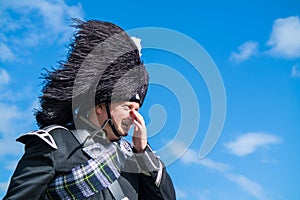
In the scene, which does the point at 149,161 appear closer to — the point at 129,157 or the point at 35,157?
the point at 129,157

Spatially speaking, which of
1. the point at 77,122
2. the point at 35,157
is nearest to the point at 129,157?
the point at 77,122

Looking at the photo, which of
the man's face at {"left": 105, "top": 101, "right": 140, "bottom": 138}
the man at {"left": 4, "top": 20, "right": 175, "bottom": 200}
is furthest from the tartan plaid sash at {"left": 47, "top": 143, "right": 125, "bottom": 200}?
the man's face at {"left": 105, "top": 101, "right": 140, "bottom": 138}

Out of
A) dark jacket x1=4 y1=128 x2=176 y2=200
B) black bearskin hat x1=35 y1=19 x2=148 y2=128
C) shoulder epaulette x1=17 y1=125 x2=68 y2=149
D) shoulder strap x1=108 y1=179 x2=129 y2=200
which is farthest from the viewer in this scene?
black bearskin hat x1=35 y1=19 x2=148 y2=128

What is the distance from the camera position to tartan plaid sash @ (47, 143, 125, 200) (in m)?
3.58

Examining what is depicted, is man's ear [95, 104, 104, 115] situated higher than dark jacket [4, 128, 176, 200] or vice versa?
man's ear [95, 104, 104, 115]

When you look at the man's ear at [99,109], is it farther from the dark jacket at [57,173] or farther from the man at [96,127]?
the dark jacket at [57,173]

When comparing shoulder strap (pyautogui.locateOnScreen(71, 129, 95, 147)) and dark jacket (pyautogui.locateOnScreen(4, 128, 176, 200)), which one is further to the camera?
shoulder strap (pyautogui.locateOnScreen(71, 129, 95, 147))

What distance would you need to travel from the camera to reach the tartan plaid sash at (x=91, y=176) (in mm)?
3576

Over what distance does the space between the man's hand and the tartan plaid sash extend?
7.1 inches

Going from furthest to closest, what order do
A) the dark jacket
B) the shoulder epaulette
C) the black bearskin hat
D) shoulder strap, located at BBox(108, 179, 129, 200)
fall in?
the black bearskin hat, shoulder strap, located at BBox(108, 179, 129, 200), the shoulder epaulette, the dark jacket

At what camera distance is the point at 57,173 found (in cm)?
357

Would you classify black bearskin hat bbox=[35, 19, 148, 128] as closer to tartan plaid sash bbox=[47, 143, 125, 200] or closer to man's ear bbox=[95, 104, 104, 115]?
man's ear bbox=[95, 104, 104, 115]

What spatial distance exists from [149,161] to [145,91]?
26.2 inches

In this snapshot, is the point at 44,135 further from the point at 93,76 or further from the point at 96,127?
the point at 93,76
